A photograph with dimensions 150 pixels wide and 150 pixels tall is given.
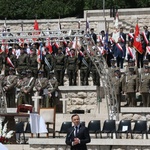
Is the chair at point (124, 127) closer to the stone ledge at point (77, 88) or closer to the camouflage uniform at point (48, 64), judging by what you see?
the stone ledge at point (77, 88)

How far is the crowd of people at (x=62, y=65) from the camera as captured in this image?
115 ft

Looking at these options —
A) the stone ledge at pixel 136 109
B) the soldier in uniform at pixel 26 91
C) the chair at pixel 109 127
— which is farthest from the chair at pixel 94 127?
→ the soldier in uniform at pixel 26 91

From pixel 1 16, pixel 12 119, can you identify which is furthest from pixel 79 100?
pixel 1 16

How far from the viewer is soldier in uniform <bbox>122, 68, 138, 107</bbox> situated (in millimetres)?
34688

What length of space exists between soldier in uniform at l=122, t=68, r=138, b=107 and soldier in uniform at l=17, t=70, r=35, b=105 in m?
3.31

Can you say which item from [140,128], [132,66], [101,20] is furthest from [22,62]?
[140,128]

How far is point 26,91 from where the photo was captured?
117 feet

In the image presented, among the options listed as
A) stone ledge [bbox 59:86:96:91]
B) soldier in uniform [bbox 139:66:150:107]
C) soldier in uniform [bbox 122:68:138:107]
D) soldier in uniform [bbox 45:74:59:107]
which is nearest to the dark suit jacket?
soldier in uniform [bbox 139:66:150:107]

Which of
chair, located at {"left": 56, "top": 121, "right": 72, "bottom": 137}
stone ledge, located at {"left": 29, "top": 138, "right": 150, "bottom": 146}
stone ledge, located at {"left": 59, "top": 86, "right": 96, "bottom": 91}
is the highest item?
stone ledge, located at {"left": 59, "top": 86, "right": 96, "bottom": 91}

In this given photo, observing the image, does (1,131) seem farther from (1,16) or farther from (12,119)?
(1,16)

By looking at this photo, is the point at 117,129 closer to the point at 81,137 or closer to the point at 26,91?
the point at 81,137

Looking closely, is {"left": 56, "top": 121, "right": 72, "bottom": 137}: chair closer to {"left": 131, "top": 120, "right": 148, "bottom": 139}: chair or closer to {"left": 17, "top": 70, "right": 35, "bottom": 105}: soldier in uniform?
{"left": 131, "top": 120, "right": 148, "bottom": 139}: chair

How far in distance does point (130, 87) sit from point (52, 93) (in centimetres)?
277

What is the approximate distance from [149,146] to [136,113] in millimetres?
5569
